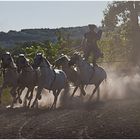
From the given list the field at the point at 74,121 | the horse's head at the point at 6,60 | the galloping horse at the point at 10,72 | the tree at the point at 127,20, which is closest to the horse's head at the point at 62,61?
the field at the point at 74,121

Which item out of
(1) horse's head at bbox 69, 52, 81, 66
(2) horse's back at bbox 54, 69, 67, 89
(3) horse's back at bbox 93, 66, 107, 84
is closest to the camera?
(2) horse's back at bbox 54, 69, 67, 89

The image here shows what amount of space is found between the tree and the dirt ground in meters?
25.2

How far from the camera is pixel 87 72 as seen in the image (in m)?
19.7

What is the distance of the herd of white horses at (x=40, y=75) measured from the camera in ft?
59.2

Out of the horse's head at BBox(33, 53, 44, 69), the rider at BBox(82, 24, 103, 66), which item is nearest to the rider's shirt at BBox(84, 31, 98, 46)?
the rider at BBox(82, 24, 103, 66)

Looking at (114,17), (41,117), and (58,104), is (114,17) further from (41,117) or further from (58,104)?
(41,117)

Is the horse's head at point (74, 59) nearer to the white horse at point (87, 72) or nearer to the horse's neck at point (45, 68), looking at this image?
the white horse at point (87, 72)

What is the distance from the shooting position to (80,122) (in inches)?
535

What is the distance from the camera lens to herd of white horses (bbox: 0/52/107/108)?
1805 cm

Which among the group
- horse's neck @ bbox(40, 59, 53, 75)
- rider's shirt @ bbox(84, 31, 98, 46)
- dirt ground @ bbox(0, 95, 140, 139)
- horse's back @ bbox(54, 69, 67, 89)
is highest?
rider's shirt @ bbox(84, 31, 98, 46)

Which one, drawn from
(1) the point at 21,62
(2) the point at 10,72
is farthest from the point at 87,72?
(2) the point at 10,72

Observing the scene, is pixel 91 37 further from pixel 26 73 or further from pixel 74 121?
pixel 74 121

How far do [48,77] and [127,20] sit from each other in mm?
31160

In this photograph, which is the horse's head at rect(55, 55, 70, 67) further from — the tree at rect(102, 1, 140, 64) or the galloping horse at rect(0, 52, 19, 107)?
the tree at rect(102, 1, 140, 64)
